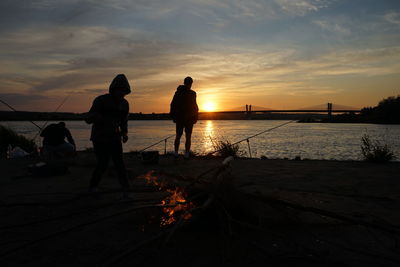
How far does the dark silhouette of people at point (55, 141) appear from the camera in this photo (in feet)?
27.2

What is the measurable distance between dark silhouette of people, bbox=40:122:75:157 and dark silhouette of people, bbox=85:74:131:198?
482 cm

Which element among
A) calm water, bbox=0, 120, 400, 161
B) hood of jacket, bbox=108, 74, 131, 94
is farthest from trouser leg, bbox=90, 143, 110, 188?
calm water, bbox=0, 120, 400, 161

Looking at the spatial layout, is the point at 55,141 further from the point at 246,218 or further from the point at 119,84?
the point at 246,218

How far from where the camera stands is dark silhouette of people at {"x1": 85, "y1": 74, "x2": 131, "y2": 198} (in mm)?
4004

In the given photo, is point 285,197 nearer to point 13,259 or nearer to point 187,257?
point 187,257

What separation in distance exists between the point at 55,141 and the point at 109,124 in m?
5.03

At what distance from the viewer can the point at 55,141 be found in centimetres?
832

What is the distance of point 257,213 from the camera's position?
2836mm

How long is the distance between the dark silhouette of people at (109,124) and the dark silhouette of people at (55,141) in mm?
4821

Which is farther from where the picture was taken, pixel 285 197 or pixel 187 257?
pixel 285 197

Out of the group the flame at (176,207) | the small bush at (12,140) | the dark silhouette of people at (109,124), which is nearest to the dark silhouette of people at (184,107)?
the dark silhouette of people at (109,124)

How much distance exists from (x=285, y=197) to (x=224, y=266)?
2.09 m

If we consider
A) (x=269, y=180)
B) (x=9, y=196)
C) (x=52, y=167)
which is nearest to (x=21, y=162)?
(x=52, y=167)

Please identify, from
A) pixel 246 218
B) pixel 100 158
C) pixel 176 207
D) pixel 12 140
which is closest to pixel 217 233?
pixel 246 218
